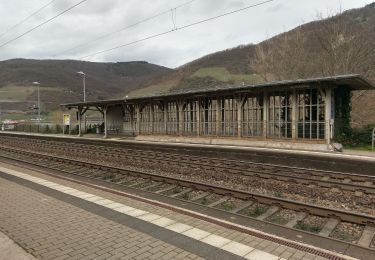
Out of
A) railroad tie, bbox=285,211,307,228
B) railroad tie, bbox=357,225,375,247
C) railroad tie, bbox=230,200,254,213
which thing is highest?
railroad tie, bbox=230,200,254,213

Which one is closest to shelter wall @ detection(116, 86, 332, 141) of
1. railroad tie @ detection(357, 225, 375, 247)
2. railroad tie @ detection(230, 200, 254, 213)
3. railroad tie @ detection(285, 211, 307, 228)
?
railroad tie @ detection(230, 200, 254, 213)

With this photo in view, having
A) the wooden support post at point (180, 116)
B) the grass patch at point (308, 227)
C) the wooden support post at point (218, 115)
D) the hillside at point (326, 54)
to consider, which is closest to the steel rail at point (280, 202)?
the grass patch at point (308, 227)

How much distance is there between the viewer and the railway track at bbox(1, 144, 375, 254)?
695 cm

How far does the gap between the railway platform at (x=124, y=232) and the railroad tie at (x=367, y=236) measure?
95 cm

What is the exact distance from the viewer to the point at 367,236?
21.6 ft

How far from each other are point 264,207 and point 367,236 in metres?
2.57

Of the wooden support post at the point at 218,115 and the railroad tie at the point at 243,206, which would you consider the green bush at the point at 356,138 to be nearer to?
the wooden support post at the point at 218,115

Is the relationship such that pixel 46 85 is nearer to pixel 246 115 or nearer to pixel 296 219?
pixel 246 115

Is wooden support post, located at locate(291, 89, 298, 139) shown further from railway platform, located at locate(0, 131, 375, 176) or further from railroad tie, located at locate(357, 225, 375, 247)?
railroad tie, located at locate(357, 225, 375, 247)

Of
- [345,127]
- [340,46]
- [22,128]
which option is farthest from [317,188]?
[22,128]

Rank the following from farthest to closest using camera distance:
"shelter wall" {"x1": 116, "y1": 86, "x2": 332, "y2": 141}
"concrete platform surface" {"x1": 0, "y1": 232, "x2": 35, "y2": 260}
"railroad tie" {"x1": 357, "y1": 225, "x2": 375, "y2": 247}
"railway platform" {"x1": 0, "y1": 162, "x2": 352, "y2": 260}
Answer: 1. "shelter wall" {"x1": 116, "y1": 86, "x2": 332, "y2": 141}
2. "railroad tie" {"x1": 357, "y1": 225, "x2": 375, "y2": 247}
3. "railway platform" {"x1": 0, "y1": 162, "x2": 352, "y2": 260}
4. "concrete platform surface" {"x1": 0, "y1": 232, "x2": 35, "y2": 260}

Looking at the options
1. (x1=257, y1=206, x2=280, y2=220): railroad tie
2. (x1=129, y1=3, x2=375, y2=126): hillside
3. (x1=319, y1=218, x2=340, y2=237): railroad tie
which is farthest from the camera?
(x1=129, y1=3, x2=375, y2=126): hillside

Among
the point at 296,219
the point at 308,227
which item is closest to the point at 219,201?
the point at 296,219

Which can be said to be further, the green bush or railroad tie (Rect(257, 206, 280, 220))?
the green bush
